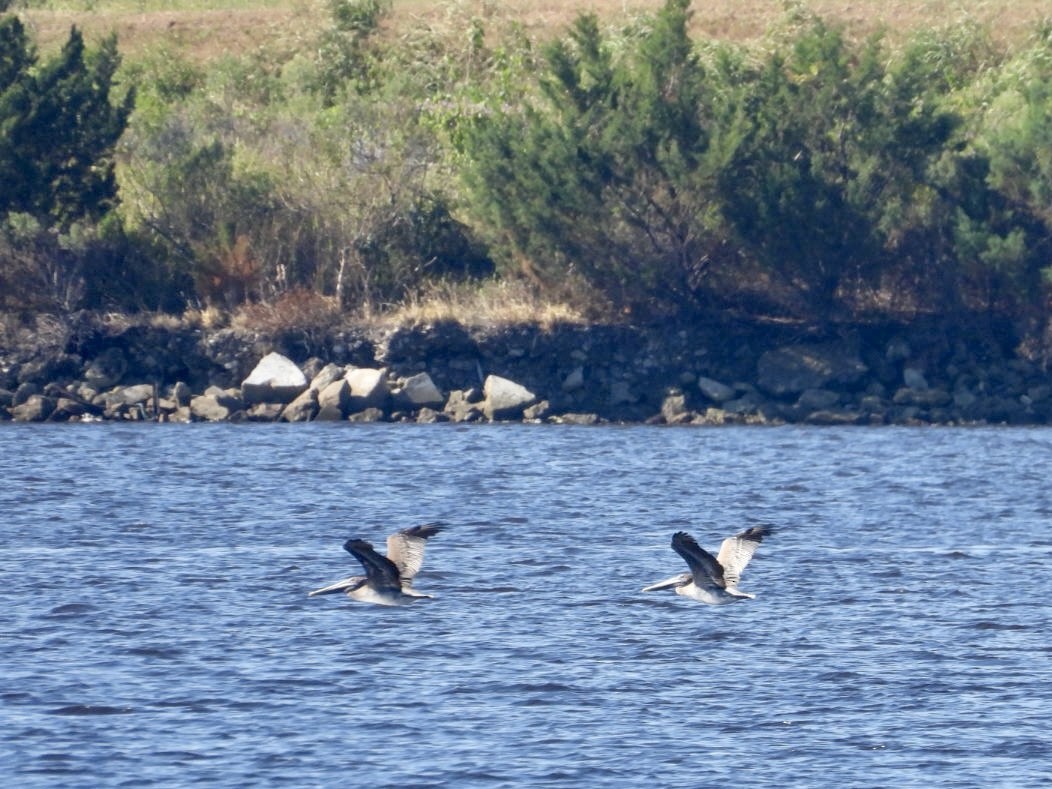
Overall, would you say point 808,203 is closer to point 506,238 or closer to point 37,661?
point 506,238

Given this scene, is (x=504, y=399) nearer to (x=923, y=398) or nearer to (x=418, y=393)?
(x=418, y=393)

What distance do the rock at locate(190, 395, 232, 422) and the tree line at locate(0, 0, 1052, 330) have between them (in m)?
3.38

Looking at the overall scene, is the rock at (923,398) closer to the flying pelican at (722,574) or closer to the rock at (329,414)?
the rock at (329,414)

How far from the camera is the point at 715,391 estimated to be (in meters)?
39.5

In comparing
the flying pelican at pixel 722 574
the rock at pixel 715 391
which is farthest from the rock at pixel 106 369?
the flying pelican at pixel 722 574

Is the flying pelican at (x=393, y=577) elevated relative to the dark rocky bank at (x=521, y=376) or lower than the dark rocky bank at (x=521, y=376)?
elevated

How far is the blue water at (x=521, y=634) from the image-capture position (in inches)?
492

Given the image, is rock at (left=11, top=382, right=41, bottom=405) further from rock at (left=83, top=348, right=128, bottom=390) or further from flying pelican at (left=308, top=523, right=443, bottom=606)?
flying pelican at (left=308, top=523, right=443, bottom=606)

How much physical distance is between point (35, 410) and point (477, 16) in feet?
80.5

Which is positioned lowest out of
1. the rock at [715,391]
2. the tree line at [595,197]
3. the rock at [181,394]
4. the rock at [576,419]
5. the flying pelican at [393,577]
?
the rock at [576,419]

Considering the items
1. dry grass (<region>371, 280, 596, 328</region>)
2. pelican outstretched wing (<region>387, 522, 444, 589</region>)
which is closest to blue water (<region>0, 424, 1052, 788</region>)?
pelican outstretched wing (<region>387, 522, 444, 589</region>)

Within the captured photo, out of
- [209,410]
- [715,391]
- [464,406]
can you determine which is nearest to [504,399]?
[464,406]

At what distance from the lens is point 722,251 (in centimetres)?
4103

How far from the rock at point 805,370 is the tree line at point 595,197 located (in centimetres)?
105
